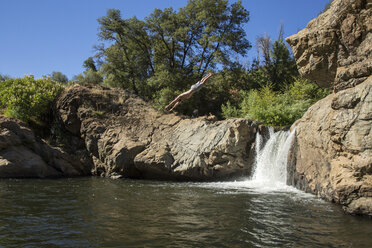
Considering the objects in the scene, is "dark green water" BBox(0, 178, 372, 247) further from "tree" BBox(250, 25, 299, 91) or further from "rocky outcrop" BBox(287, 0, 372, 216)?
"tree" BBox(250, 25, 299, 91)

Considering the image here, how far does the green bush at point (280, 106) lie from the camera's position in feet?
54.1

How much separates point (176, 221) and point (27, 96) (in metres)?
15.6

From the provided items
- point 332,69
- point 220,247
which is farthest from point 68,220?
point 332,69

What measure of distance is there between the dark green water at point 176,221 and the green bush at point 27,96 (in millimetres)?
9754

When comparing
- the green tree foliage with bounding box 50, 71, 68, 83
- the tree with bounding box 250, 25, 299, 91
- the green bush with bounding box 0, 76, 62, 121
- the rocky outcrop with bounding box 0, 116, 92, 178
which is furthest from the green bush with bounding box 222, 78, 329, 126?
the green tree foliage with bounding box 50, 71, 68, 83

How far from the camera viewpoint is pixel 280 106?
1666 cm

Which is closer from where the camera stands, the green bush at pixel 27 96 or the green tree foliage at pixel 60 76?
the green bush at pixel 27 96

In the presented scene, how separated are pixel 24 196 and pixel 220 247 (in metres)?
6.94

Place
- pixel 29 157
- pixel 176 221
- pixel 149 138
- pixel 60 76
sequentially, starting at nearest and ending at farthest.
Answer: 1. pixel 176 221
2. pixel 29 157
3. pixel 149 138
4. pixel 60 76

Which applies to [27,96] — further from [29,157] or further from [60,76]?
[60,76]

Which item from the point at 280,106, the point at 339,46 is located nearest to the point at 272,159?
the point at 280,106

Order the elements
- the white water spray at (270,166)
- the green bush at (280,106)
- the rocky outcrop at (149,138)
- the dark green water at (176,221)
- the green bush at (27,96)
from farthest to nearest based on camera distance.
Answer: the green bush at (27,96)
the green bush at (280,106)
the rocky outcrop at (149,138)
the white water spray at (270,166)
the dark green water at (176,221)

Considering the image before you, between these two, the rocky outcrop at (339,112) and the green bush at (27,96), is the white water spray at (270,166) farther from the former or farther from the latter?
the green bush at (27,96)

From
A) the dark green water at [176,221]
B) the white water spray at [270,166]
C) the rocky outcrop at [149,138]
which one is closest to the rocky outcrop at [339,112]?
the dark green water at [176,221]
